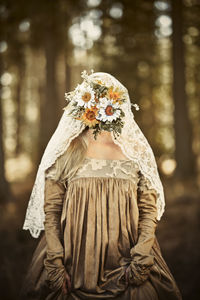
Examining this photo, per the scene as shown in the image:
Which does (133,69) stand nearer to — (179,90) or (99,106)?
(179,90)

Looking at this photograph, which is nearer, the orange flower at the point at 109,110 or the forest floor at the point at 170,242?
the orange flower at the point at 109,110

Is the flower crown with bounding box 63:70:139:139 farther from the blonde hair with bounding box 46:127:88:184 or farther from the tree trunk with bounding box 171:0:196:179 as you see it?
the tree trunk with bounding box 171:0:196:179

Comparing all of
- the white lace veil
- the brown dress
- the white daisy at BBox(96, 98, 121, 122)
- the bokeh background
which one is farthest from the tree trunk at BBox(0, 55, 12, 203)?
the white daisy at BBox(96, 98, 121, 122)

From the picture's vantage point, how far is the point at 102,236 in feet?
9.61

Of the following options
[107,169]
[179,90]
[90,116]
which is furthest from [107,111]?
[179,90]

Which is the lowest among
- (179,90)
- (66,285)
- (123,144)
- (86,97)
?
(66,285)

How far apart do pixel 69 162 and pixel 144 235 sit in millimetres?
858

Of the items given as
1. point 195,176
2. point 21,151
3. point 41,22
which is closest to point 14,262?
point 195,176

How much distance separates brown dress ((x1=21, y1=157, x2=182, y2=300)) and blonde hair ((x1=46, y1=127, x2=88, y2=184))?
0.14 feet

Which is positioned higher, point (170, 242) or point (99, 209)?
point (99, 209)

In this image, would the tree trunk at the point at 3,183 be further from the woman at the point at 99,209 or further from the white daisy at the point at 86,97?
the white daisy at the point at 86,97

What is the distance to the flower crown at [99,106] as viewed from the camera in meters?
2.91

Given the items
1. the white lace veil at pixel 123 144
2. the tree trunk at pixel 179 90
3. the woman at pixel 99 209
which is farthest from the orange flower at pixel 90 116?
the tree trunk at pixel 179 90

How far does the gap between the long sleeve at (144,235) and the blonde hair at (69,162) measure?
21.4 inches
